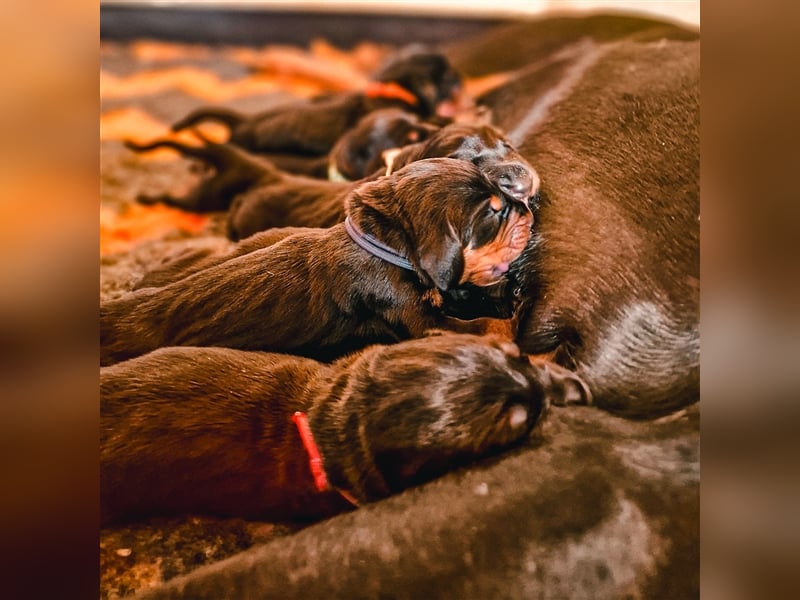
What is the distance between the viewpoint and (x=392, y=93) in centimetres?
204

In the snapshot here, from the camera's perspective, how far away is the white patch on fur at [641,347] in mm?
936

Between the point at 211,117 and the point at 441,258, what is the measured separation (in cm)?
141

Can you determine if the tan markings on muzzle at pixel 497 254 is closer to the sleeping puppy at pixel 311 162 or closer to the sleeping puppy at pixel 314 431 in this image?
the sleeping puppy at pixel 314 431

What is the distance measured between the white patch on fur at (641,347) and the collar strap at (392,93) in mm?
1245

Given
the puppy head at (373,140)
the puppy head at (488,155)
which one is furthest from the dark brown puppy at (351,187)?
the puppy head at (373,140)

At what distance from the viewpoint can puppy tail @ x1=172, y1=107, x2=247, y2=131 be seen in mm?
2066

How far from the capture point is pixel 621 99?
121cm

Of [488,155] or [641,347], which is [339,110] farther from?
[641,347]

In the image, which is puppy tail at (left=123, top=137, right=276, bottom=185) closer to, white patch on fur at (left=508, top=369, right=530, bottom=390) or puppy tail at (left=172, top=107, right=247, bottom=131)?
puppy tail at (left=172, top=107, right=247, bottom=131)

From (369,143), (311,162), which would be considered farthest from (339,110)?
(369,143)
